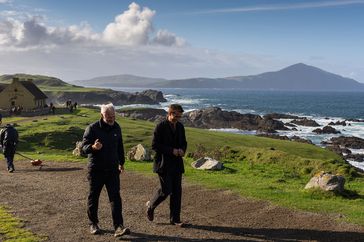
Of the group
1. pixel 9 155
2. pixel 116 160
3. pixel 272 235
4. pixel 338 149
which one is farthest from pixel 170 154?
pixel 338 149

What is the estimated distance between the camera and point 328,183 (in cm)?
1427

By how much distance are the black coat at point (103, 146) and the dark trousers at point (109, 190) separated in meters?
0.17

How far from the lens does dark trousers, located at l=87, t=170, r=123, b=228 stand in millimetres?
10266

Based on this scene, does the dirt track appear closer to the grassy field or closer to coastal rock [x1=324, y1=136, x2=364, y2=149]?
the grassy field

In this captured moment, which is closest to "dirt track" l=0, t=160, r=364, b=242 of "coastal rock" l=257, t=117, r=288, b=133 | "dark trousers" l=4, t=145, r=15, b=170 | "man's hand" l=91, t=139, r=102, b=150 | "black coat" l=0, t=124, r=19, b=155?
"man's hand" l=91, t=139, r=102, b=150

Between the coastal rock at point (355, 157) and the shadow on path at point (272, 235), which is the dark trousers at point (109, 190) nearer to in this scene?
the shadow on path at point (272, 235)

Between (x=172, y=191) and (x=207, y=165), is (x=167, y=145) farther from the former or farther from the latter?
(x=207, y=165)

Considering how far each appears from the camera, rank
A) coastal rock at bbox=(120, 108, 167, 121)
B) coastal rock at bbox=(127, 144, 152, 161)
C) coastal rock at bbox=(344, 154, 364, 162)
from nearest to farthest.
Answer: coastal rock at bbox=(127, 144, 152, 161)
coastal rock at bbox=(344, 154, 364, 162)
coastal rock at bbox=(120, 108, 167, 121)

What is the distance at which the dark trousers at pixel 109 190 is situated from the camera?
1027 cm

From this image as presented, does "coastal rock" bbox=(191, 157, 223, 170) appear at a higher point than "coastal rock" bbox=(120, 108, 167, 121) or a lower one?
higher

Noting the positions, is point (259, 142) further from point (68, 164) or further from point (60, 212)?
point (60, 212)

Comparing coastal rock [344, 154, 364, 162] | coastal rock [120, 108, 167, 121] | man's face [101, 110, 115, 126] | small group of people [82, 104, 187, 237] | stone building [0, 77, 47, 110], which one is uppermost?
man's face [101, 110, 115, 126]

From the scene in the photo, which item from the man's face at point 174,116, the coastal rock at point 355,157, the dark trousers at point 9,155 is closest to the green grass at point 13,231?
the man's face at point 174,116

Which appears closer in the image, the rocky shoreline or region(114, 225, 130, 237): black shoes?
region(114, 225, 130, 237): black shoes
